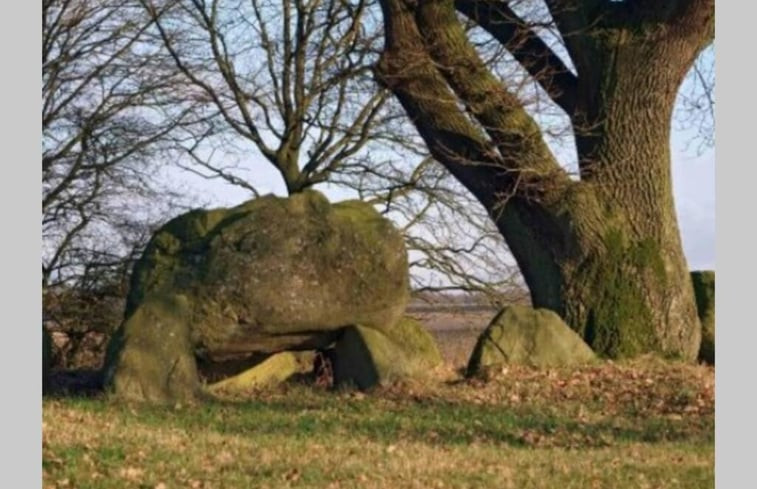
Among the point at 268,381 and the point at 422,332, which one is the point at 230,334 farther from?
the point at 422,332

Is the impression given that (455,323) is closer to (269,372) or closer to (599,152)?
(599,152)

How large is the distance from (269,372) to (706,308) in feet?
18.4

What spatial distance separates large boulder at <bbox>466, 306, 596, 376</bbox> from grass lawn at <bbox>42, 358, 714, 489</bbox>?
260 millimetres

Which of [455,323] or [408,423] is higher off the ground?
[455,323]

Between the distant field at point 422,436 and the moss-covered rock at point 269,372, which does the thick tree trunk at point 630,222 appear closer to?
the distant field at point 422,436

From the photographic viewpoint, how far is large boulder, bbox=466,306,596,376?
47.5 feet

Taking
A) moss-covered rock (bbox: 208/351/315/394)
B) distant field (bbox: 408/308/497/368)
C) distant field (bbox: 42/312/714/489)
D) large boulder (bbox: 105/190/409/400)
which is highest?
large boulder (bbox: 105/190/409/400)

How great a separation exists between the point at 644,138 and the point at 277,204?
15.0 ft

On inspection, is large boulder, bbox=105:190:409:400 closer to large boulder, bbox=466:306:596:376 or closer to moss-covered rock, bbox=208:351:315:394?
moss-covered rock, bbox=208:351:315:394

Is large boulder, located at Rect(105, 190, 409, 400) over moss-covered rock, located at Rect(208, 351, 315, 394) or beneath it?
over

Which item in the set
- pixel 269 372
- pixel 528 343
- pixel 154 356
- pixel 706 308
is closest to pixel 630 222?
pixel 706 308

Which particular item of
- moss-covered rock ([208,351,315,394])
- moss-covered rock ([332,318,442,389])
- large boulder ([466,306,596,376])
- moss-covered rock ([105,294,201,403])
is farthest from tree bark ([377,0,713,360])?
moss-covered rock ([105,294,201,403])

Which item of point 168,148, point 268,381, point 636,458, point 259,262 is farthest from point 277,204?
point 168,148

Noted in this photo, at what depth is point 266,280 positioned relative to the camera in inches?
553
